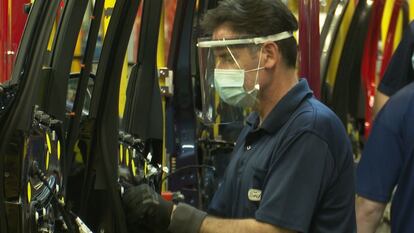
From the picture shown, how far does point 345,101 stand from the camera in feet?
18.5

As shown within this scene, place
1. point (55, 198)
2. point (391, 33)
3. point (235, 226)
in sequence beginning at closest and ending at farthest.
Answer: point (55, 198)
point (235, 226)
point (391, 33)

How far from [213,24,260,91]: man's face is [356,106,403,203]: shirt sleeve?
104 cm

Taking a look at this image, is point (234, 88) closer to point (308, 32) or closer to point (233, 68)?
point (233, 68)

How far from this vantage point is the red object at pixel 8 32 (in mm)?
2881

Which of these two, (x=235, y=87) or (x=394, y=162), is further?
(x=394, y=162)

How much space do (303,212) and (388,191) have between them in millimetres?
1185

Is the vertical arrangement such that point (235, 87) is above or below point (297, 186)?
above

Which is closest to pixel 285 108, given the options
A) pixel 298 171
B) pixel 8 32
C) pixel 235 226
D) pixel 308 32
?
pixel 298 171

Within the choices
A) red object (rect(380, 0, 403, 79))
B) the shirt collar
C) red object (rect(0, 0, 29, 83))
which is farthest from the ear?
red object (rect(380, 0, 403, 79))

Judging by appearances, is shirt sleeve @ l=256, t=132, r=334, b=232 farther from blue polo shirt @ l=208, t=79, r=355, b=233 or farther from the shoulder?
the shoulder

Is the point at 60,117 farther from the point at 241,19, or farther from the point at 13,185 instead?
the point at 241,19

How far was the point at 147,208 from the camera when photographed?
2623 mm

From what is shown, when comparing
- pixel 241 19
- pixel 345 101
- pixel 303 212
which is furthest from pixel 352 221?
pixel 345 101

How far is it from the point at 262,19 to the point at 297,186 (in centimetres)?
59
